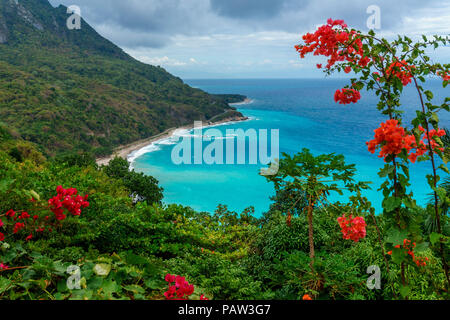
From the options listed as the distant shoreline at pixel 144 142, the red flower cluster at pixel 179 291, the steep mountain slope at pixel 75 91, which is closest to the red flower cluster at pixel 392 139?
the red flower cluster at pixel 179 291

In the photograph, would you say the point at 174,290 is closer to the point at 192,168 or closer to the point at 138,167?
the point at 138,167

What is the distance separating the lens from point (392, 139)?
1.38 m

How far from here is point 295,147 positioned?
45.6 meters

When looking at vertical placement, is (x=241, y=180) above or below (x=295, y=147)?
below

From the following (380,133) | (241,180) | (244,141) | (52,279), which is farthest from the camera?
(244,141)

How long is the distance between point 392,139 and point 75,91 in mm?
56658

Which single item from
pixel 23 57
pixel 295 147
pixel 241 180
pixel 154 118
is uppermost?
pixel 23 57

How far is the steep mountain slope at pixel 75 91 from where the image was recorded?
129 ft

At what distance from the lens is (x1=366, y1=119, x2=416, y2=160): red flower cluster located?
4.48 ft

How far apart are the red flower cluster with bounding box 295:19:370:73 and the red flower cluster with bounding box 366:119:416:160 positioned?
679 mm

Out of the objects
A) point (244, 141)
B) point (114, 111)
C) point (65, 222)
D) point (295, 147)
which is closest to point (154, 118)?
point (114, 111)

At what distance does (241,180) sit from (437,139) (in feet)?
112

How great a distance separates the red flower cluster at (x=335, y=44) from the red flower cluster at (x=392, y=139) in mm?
679

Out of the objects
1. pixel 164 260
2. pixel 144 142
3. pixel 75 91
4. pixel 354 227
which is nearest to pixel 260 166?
pixel 144 142
